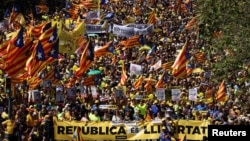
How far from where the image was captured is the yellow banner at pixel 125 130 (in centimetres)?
2038

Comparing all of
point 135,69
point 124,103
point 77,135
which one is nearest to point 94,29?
point 135,69

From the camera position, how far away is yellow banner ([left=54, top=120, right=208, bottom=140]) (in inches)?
802

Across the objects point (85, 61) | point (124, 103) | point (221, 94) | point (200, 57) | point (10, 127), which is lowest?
point (200, 57)

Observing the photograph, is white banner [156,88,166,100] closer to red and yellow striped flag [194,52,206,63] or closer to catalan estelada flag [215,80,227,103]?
catalan estelada flag [215,80,227,103]

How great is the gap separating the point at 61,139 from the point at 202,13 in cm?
1343

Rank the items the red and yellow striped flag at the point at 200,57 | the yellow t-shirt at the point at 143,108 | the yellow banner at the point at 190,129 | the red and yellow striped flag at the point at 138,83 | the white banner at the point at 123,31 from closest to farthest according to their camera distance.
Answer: the yellow banner at the point at 190,129 < the yellow t-shirt at the point at 143,108 < the red and yellow striped flag at the point at 138,83 < the red and yellow striped flag at the point at 200,57 < the white banner at the point at 123,31

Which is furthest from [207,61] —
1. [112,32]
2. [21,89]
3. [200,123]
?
[200,123]

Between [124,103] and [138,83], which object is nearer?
[124,103]

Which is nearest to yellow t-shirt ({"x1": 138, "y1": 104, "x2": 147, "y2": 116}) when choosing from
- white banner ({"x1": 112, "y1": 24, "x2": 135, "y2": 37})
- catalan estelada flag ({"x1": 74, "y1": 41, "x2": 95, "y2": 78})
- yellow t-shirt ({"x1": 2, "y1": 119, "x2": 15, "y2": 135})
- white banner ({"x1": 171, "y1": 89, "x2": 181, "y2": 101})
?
white banner ({"x1": 171, "y1": 89, "x2": 181, "y2": 101})

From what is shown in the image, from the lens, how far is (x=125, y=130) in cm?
2075

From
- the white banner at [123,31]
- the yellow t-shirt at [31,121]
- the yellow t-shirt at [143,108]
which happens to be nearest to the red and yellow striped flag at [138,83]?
the yellow t-shirt at [143,108]

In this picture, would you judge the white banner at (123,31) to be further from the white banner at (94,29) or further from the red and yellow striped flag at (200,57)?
the red and yellow striped flag at (200,57)

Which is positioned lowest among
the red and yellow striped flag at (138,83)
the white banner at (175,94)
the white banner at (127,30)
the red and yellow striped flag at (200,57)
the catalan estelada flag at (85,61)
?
the red and yellow striped flag at (200,57)

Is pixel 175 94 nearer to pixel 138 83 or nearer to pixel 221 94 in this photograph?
pixel 221 94
